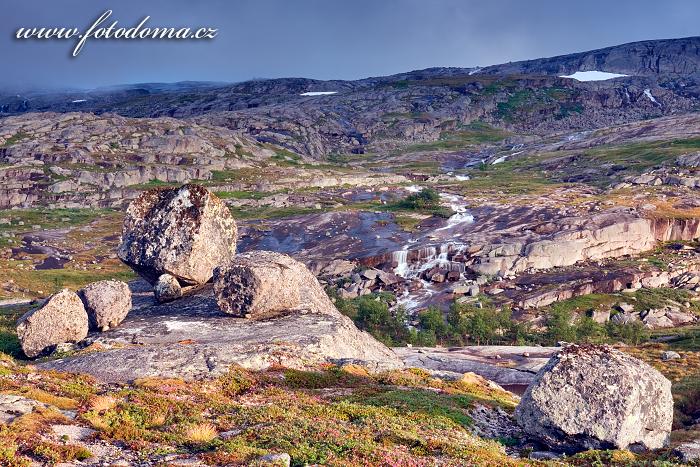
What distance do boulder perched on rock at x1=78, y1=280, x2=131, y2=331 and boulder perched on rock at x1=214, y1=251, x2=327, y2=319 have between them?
672 centimetres

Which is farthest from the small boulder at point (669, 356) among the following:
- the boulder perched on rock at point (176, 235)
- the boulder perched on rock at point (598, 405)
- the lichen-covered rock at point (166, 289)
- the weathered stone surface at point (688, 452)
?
the lichen-covered rock at point (166, 289)

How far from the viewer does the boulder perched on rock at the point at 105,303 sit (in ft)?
128

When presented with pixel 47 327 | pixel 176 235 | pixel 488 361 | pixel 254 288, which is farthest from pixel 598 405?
pixel 176 235

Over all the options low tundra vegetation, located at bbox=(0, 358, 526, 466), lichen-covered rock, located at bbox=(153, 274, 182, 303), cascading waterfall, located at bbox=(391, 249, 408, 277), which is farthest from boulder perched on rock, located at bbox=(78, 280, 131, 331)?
cascading waterfall, located at bbox=(391, 249, 408, 277)

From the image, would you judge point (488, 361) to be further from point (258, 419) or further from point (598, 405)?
point (258, 419)

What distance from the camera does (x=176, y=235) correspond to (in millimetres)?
45812

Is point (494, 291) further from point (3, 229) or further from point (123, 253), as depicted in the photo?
point (3, 229)

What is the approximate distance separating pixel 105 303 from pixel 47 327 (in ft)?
13.0

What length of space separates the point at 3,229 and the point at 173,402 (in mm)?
149505

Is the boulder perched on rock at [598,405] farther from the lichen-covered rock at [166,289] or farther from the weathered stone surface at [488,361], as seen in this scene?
the lichen-covered rock at [166,289]

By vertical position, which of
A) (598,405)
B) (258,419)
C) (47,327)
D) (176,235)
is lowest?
(598,405)

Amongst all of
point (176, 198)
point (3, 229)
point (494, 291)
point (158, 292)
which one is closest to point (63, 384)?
point (158, 292)

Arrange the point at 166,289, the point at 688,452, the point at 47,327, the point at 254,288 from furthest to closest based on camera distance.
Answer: the point at 166,289 → the point at 254,288 → the point at 47,327 → the point at 688,452

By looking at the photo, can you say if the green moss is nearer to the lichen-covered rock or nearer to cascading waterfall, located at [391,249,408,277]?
the lichen-covered rock
